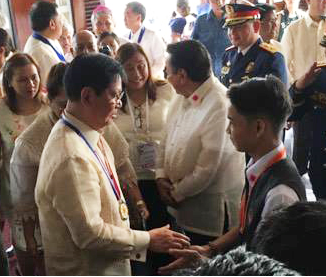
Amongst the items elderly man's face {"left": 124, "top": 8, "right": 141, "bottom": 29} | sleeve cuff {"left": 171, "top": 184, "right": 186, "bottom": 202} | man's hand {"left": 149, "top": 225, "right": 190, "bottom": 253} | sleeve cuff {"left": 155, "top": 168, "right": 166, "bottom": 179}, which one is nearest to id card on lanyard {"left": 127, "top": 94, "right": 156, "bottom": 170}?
sleeve cuff {"left": 155, "top": 168, "right": 166, "bottom": 179}

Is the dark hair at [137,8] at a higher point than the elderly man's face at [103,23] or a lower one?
higher

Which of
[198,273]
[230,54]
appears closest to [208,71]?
[230,54]

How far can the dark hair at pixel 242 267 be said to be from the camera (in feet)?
2.23

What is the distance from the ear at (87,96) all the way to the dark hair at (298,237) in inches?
30.1

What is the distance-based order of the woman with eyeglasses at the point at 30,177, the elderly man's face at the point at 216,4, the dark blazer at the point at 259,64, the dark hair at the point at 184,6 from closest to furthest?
1. the woman with eyeglasses at the point at 30,177
2. the dark blazer at the point at 259,64
3. the elderly man's face at the point at 216,4
4. the dark hair at the point at 184,6

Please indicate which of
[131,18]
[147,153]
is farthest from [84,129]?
[131,18]

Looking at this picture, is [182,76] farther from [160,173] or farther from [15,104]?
[15,104]

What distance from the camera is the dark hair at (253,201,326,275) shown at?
0.74m

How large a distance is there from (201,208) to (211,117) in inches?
17.9

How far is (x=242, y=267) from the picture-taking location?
69 cm

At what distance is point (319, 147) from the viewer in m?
2.86

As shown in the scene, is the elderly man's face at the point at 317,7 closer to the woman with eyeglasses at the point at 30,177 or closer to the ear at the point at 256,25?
the ear at the point at 256,25

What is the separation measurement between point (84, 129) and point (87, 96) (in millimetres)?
107

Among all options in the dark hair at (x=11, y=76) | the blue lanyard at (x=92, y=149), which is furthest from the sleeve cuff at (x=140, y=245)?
the dark hair at (x=11, y=76)
